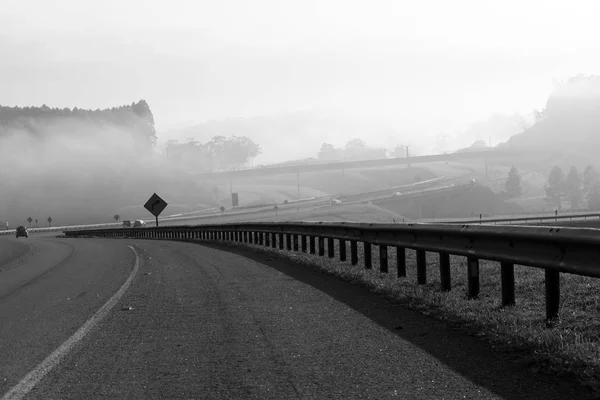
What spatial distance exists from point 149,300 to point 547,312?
20.0 ft

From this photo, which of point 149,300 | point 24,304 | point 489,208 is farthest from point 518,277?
point 489,208

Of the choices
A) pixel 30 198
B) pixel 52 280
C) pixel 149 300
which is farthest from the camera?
pixel 30 198

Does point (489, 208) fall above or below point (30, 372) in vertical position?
below

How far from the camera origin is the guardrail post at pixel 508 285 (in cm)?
907

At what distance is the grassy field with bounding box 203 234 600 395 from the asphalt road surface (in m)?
0.22

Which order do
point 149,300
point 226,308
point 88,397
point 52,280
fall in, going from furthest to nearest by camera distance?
point 52,280 < point 149,300 < point 226,308 < point 88,397

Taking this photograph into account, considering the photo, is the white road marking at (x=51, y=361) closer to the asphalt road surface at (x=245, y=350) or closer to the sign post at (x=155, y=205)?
the asphalt road surface at (x=245, y=350)

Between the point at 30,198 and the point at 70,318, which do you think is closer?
the point at 70,318

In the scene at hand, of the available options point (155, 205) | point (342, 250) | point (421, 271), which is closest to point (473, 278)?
point (421, 271)

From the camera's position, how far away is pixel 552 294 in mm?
7977

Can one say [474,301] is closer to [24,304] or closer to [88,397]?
[88,397]

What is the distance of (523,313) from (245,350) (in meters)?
3.21

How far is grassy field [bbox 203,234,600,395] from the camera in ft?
21.0

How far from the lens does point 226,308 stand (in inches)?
408
